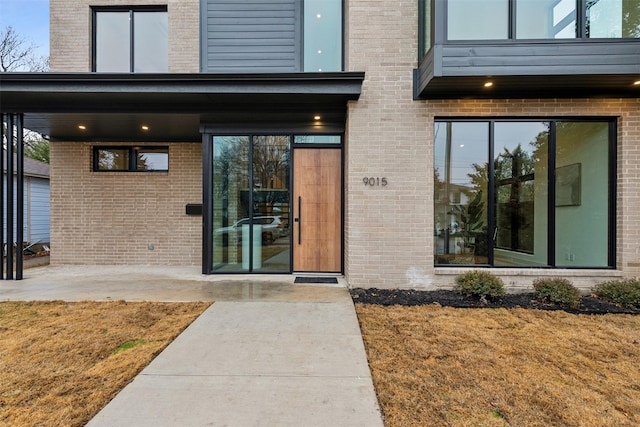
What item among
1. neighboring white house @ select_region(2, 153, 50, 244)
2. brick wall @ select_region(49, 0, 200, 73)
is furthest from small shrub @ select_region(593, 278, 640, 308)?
neighboring white house @ select_region(2, 153, 50, 244)

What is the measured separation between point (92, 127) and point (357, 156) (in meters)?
5.94

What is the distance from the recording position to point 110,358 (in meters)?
2.81

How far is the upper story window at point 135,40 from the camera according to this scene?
6.43 metres

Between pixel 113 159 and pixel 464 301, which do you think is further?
pixel 113 159

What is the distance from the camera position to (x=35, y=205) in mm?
11039

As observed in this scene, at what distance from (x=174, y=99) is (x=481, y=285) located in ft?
19.8

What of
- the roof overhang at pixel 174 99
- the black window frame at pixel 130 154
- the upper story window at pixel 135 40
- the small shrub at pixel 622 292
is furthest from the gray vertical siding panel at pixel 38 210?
the small shrub at pixel 622 292

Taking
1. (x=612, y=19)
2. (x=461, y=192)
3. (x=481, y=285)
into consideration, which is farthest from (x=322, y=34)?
(x=481, y=285)

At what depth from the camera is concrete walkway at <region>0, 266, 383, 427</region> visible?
81.9 inches

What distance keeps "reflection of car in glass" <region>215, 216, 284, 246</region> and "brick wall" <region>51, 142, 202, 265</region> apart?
1686 millimetres

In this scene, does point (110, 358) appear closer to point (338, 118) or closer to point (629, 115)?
point (338, 118)

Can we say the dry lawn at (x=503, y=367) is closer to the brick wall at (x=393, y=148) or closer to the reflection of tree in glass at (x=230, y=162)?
the brick wall at (x=393, y=148)

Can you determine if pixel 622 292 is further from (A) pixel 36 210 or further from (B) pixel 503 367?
(A) pixel 36 210

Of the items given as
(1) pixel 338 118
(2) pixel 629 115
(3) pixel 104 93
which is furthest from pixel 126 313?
(2) pixel 629 115
